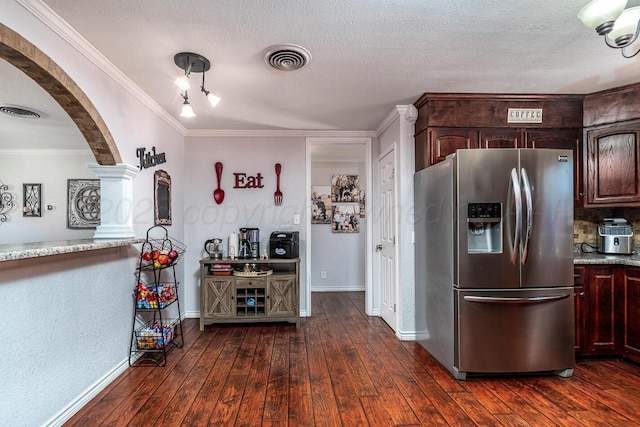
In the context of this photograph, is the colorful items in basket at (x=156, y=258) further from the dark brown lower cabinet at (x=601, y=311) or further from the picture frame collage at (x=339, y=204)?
the dark brown lower cabinet at (x=601, y=311)

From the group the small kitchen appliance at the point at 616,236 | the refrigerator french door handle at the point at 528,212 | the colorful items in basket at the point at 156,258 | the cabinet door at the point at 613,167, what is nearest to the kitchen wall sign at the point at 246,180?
the colorful items in basket at the point at 156,258

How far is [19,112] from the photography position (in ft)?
10.8

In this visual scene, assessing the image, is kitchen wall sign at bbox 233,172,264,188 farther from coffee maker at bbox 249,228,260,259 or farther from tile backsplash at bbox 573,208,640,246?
tile backsplash at bbox 573,208,640,246

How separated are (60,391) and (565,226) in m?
3.46

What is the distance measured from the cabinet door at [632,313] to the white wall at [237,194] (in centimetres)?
299

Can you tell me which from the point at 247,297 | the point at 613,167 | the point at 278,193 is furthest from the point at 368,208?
the point at 613,167

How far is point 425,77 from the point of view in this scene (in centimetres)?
249

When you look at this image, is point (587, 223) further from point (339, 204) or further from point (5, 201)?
point (5, 201)

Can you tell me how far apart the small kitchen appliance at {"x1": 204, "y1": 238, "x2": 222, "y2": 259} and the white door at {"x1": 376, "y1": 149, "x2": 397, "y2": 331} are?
6.24ft

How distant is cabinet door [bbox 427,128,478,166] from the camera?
2.80 metres

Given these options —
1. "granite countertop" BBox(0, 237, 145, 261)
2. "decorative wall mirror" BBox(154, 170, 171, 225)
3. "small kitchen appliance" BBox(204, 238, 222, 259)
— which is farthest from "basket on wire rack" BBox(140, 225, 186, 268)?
"small kitchen appliance" BBox(204, 238, 222, 259)

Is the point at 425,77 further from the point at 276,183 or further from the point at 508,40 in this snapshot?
the point at 276,183

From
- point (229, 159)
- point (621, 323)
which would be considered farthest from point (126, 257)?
point (621, 323)

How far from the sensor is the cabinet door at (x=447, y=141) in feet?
9.20
